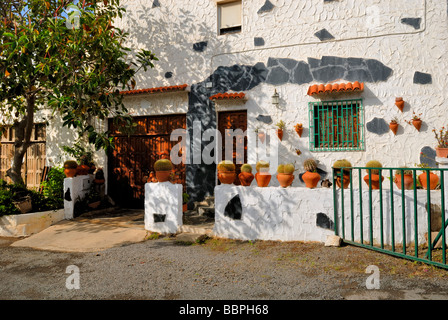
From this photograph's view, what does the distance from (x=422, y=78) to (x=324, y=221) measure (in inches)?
151

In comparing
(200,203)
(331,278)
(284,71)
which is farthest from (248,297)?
(284,71)

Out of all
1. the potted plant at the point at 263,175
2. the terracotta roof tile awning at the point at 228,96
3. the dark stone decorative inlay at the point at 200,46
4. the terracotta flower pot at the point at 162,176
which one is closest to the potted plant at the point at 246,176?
the potted plant at the point at 263,175

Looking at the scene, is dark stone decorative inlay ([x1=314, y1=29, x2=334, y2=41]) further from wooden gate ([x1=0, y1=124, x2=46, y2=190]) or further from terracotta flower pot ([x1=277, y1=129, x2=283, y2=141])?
wooden gate ([x1=0, y1=124, x2=46, y2=190])

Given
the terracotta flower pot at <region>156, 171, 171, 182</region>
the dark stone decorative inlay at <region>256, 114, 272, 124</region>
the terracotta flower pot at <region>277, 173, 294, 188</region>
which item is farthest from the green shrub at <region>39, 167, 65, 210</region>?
the terracotta flower pot at <region>277, 173, 294, 188</region>

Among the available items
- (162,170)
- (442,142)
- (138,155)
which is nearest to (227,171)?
(162,170)

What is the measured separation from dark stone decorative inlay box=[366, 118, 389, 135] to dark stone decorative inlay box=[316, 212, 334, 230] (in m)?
2.62

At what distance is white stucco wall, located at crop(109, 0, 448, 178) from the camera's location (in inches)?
248

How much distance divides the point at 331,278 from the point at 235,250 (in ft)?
5.53

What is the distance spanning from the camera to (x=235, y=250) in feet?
16.4

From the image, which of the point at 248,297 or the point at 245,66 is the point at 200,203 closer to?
the point at 245,66

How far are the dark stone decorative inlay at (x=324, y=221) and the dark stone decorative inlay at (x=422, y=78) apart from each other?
3673 mm

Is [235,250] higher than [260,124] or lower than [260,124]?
lower

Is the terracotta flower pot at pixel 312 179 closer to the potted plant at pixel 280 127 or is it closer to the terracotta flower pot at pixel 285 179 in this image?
the terracotta flower pot at pixel 285 179

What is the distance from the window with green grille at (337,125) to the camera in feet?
21.8
